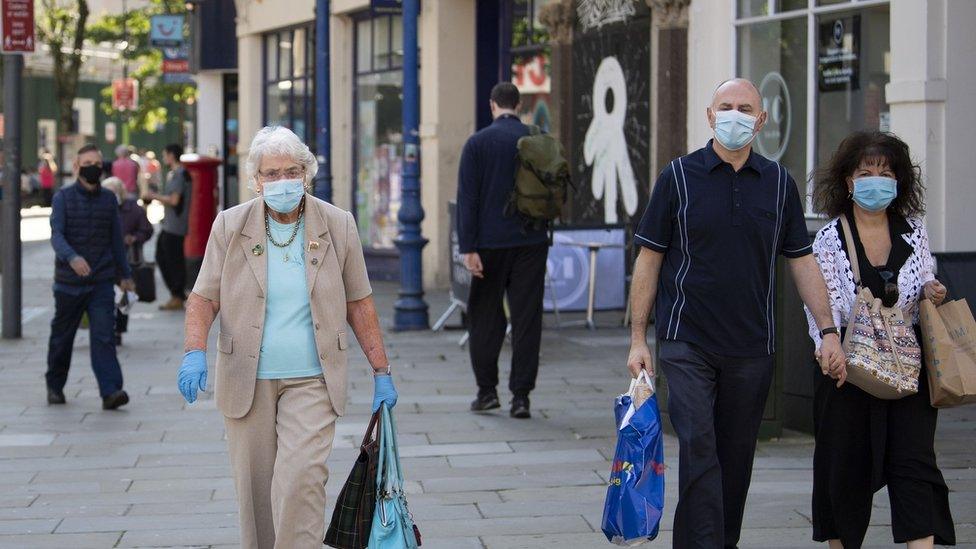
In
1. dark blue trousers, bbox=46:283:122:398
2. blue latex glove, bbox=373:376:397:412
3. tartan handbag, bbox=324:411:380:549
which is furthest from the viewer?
dark blue trousers, bbox=46:283:122:398

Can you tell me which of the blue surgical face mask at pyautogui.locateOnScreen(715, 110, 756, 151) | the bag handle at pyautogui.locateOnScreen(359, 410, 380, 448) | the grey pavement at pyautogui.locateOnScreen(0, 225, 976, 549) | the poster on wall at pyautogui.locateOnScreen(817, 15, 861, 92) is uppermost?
the poster on wall at pyautogui.locateOnScreen(817, 15, 861, 92)

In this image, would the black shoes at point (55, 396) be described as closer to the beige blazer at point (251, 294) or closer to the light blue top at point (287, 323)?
the beige blazer at point (251, 294)

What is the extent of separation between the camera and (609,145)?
15.9m

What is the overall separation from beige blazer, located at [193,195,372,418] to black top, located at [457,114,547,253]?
4153mm

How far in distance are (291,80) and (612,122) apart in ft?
39.1

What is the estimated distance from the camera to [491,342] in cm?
Result: 955

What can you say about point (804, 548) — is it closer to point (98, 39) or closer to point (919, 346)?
point (919, 346)

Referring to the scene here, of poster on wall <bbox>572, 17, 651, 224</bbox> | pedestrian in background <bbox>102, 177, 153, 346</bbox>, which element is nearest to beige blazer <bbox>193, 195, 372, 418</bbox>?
poster on wall <bbox>572, 17, 651, 224</bbox>

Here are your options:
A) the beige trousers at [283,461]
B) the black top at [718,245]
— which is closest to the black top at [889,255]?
the black top at [718,245]

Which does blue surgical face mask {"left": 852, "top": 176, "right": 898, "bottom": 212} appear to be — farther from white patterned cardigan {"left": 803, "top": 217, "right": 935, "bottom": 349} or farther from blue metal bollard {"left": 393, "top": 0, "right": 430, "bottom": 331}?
blue metal bollard {"left": 393, "top": 0, "right": 430, "bottom": 331}

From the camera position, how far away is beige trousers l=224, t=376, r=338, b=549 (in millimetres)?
5016

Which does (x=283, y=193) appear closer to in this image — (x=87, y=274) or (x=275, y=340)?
(x=275, y=340)

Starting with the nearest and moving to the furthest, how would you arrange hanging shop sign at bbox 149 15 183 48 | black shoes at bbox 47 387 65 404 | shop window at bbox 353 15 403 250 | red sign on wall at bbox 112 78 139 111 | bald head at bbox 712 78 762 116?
bald head at bbox 712 78 762 116
black shoes at bbox 47 387 65 404
shop window at bbox 353 15 403 250
hanging shop sign at bbox 149 15 183 48
red sign on wall at bbox 112 78 139 111

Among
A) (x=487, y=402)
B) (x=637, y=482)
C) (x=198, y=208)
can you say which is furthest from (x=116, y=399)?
(x=198, y=208)
